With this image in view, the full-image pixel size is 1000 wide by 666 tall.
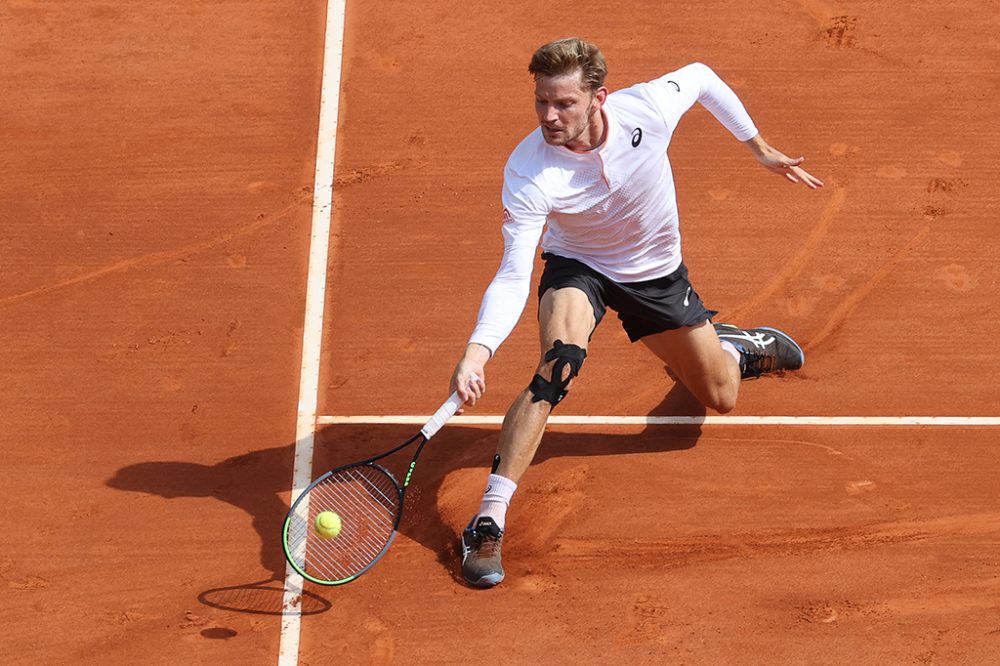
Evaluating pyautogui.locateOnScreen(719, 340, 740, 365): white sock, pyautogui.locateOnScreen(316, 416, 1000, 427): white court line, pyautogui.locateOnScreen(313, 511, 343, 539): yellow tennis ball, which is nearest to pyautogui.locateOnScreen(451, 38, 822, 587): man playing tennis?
pyautogui.locateOnScreen(719, 340, 740, 365): white sock

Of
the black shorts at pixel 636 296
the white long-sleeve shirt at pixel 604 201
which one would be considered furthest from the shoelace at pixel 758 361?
the white long-sleeve shirt at pixel 604 201

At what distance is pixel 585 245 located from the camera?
6.21 m

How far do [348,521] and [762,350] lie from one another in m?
2.45

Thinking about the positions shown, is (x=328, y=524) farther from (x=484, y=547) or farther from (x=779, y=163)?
(x=779, y=163)

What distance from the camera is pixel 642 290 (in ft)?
20.7

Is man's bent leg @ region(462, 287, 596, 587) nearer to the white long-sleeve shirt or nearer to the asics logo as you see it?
Answer: the white long-sleeve shirt

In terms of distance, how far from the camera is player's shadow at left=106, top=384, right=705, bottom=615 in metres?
6.50

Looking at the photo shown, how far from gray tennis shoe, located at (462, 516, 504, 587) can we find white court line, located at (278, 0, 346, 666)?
85 centimetres

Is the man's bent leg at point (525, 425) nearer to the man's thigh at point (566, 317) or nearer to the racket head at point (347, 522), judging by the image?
the man's thigh at point (566, 317)

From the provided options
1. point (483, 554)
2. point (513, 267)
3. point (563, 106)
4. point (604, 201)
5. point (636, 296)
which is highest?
point (563, 106)

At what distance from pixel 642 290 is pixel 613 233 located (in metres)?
0.36

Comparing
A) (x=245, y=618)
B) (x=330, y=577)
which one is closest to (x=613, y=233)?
(x=330, y=577)

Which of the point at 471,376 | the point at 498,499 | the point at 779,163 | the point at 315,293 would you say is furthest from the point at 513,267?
the point at 315,293

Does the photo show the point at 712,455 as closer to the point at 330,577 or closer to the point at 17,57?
the point at 330,577
